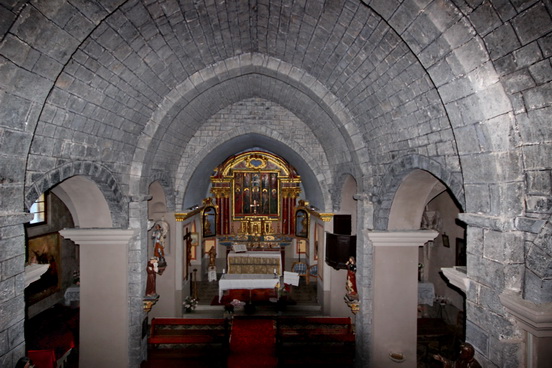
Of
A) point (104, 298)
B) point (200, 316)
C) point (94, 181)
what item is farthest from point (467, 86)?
point (200, 316)

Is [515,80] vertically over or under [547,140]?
over

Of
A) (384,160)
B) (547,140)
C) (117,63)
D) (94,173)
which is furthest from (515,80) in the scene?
(94,173)

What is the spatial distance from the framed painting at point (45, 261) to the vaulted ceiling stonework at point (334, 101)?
209 inches

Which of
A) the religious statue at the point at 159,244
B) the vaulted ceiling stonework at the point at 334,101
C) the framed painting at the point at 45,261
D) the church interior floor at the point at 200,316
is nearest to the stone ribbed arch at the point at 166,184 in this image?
the vaulted ceiling stonework at the point at 334,101

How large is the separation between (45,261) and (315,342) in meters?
8.87

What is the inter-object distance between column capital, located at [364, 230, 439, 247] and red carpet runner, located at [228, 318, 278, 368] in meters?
3.64

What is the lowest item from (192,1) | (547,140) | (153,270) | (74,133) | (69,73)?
(153,270)

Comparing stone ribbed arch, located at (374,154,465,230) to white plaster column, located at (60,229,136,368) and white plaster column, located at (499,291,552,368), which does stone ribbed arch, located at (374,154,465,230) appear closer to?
white plaster column, located at (499,291,552,368)

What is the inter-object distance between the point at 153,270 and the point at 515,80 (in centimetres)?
714

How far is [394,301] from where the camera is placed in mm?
6957

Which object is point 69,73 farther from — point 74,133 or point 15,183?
point 15,183

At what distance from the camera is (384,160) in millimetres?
6281

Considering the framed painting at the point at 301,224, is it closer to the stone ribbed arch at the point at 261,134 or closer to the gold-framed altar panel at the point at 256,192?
the gold-framed altar panel at the point at 256,192

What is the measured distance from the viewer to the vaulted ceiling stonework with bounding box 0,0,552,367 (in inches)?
120
